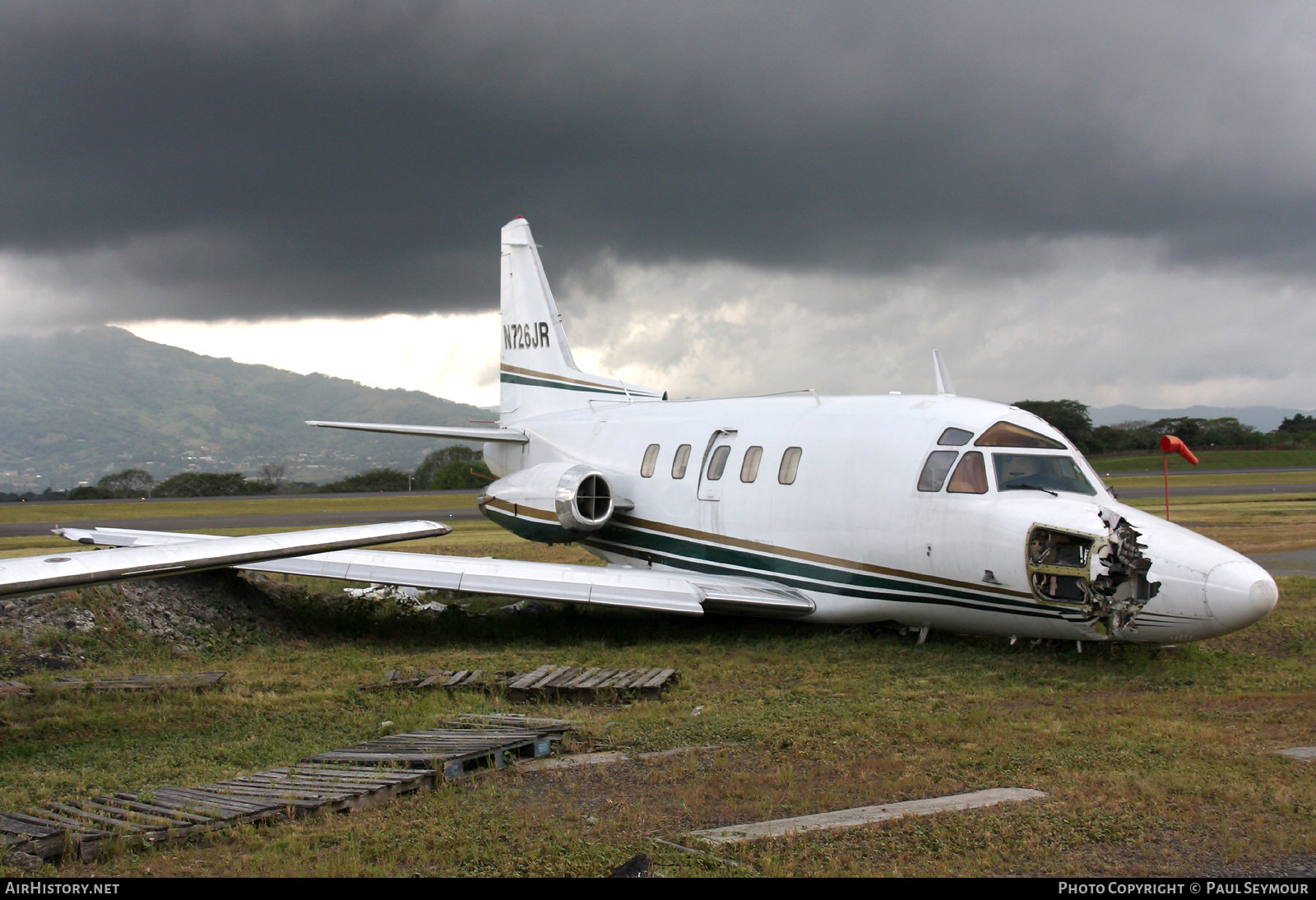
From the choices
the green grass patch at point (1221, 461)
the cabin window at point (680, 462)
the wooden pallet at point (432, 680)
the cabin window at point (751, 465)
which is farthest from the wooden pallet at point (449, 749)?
the green grass patch at point (1221, 461)

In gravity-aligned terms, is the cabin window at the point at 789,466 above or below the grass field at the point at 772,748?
above

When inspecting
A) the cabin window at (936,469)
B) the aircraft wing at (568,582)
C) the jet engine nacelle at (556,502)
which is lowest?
the aircraft wing at (568,582)

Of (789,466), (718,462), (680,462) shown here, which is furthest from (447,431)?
(789,466)

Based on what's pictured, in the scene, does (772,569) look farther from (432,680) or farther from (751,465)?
(432,680)

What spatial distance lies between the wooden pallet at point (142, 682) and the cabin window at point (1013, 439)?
32.9 feet

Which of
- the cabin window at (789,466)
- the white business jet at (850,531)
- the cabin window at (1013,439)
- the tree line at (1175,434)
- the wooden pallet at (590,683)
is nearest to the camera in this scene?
the wooden pallet at (590,683)

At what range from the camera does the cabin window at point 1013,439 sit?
1257cm

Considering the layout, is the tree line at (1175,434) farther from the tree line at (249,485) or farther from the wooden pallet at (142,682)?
the wooden pallet at (142,682)

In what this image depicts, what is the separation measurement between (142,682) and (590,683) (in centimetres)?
532

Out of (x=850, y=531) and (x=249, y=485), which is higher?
(x=850, y=531)

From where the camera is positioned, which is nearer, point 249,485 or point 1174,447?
point 1174,447

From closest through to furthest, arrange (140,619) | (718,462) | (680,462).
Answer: (140,619) < (718,462) < (680,462)

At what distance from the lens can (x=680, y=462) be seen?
16984 mm

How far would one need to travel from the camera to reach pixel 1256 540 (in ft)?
86.5
